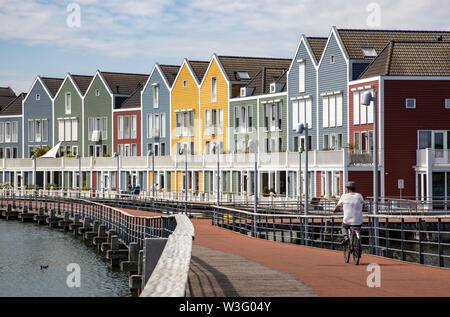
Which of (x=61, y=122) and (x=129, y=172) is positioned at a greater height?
(x=61, y=122)

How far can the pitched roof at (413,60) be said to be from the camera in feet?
179

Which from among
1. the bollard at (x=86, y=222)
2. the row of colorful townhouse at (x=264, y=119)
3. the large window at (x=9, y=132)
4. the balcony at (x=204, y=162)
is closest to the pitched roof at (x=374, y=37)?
the row of colorful townhouse at (x=264, y=119)

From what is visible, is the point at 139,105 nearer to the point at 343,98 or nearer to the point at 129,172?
the point at 129,172

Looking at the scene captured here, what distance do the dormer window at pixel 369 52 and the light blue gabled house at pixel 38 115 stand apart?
50.0 m

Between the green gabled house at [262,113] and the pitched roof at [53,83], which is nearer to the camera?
the green gabled house at [262,113]

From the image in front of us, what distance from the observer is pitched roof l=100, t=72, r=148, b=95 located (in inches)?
3649

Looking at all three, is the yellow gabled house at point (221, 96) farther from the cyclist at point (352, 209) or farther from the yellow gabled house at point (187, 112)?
the cyclist at point (352, 209)

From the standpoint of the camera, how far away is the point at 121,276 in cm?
3409

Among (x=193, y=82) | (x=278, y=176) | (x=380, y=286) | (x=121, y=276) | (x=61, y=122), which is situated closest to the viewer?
(x=380, y=286)

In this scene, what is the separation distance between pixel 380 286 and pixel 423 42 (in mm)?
43922

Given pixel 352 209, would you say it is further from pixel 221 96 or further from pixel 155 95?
pixel 155 95

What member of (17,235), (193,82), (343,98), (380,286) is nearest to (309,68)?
(343,98)

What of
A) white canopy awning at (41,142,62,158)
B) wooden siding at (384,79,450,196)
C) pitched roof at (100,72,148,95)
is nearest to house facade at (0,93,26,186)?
white canopy awning at (41,142,62,158)
